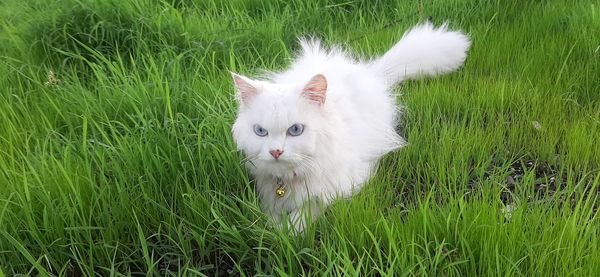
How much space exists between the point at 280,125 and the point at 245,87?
24 centimetres

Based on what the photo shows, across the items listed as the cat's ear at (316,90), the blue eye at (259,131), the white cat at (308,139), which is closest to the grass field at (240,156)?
the white cat at (308,139)

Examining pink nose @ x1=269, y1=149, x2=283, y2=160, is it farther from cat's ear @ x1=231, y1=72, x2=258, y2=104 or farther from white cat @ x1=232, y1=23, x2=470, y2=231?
cat's ear @ x1=231, y1=72, x2=258, y2=104

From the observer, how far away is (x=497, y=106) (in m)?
2.72

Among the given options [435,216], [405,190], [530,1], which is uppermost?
[530,1]

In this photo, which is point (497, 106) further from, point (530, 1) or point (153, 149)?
point (153, 149)

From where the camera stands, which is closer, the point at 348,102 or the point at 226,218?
the point at 226,218

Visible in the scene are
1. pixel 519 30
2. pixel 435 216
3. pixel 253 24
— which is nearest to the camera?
pixel 435 216

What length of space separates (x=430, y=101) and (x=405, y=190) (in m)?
0.73

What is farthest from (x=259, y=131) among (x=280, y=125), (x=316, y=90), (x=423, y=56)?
(x=423, y=56)

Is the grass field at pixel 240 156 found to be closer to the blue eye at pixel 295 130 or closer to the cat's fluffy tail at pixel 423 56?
the cat's fluffy tail at pixel 423 56

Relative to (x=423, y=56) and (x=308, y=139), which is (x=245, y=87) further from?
(x=423, y=56)

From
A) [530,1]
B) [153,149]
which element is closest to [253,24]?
[153,149]

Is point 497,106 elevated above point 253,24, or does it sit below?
below

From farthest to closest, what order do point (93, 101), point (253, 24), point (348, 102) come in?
1. point (253, 24)
2. point (93, 101)
3. point (348, 102)
